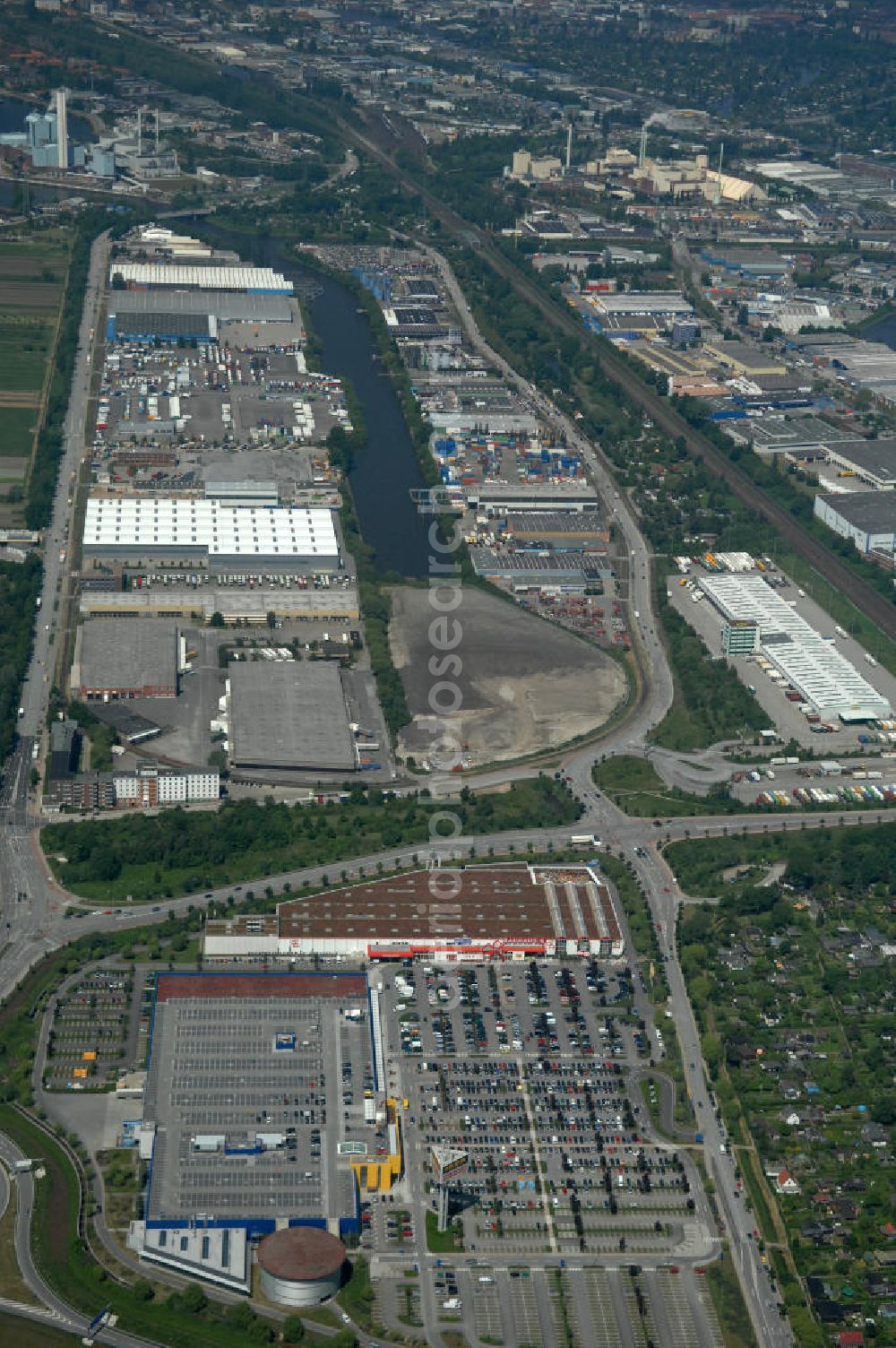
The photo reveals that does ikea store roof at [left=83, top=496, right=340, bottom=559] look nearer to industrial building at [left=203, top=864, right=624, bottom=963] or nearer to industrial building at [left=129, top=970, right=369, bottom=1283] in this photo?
industrial building at [left=203, top=864, right=624, bottom=963]

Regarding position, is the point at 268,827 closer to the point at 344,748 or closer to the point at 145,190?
the point at 344,748

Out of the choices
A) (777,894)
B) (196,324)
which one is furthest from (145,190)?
(777,894)

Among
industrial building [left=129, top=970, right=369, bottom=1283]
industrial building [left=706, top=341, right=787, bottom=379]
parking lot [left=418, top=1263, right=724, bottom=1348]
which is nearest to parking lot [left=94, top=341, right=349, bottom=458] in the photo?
industrial building [left=706, top=341, right=787, bottom=379]

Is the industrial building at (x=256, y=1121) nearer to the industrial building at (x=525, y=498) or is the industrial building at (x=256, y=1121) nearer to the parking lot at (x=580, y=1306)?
the parking lot at (x=580, y=1306)

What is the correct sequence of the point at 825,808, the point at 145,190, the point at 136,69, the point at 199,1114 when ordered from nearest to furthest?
the point at 199,1114, the point at 825,808, the point at 145,190, the point at 136,69

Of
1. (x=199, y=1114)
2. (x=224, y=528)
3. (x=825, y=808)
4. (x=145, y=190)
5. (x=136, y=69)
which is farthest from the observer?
(x=136, y=69)

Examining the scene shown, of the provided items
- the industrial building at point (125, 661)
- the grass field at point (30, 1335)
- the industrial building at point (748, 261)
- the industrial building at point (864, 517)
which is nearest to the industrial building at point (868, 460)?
the industrial building at point (864, 517)

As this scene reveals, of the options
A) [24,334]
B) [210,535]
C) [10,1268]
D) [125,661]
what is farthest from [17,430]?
[10,1268]
